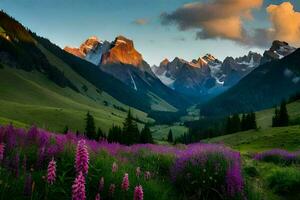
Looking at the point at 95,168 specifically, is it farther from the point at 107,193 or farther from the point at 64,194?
the point at 64,194

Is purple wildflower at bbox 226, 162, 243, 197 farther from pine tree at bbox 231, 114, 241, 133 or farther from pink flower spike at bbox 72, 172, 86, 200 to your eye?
pine tree at bbox 231, 114, 241, 133

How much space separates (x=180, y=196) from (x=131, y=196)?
2.20 metres

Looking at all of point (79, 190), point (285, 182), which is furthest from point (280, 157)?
point (79, 190)

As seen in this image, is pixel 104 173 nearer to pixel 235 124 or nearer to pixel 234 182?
pixel 234 182

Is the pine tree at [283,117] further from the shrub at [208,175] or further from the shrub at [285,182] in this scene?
the shrub at [208,175]

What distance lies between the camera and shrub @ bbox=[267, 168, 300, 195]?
16.0 metres

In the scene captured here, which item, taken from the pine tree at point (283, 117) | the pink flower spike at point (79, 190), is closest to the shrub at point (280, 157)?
the pink flower spike at point (79, 190)

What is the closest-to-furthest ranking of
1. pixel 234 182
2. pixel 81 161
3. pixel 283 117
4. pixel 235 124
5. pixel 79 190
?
1. pixel 79 190
2. pixel 81 161
3. pixel 234 182
4. pixel 283 117
5. pixel 235 124

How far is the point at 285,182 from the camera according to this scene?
1634 cm

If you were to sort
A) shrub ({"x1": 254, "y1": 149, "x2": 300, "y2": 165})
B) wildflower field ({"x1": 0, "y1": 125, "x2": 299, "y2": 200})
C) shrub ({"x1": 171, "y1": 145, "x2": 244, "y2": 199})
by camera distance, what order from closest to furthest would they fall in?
wildflower field ({"x1": 0, "y1": 125, "x2": 299, "y2": 200})
shrub ({"x1": 171, "y1": 145, "x2": 244, "y2": 199})
shrub ({"x1": 254, "y1": 149, "x2": 300, "y2": 165})

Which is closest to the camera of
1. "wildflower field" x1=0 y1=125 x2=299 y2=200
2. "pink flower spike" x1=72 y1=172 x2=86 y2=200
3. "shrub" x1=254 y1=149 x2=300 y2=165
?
"pink flower spike" x1=72 y1=172 x2=86 y2=200

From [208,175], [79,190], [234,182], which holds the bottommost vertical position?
[79,190]

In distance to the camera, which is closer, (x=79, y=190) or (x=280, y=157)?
(x=79, y=190)

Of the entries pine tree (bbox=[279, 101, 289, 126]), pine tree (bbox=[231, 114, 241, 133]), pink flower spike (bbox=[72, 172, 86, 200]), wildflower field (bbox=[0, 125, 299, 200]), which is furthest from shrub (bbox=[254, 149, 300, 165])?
pine tree (bbox=[231, 114, 241, 133])
